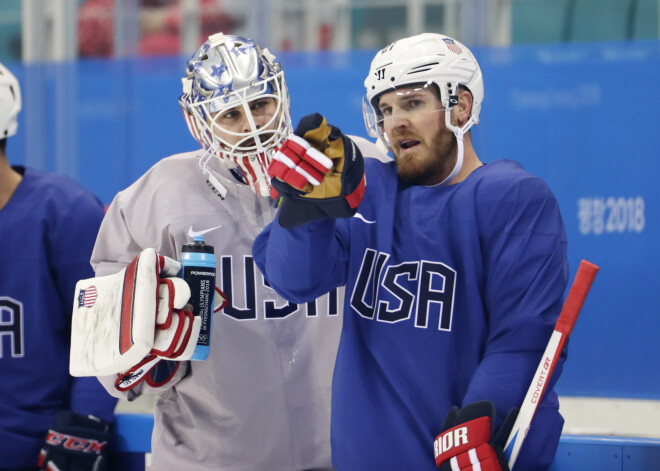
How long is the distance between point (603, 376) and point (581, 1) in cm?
135

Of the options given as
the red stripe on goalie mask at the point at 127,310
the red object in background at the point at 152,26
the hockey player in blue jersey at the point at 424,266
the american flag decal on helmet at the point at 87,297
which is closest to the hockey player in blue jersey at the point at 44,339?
the american flag decal on helmet at the point at 87,297

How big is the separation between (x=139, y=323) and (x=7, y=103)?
97 centimetres

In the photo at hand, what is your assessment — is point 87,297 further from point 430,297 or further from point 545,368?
point 545,368

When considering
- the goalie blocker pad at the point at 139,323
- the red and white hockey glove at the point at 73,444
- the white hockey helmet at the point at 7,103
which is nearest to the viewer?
the goalie blocker pad at the point at 139,323

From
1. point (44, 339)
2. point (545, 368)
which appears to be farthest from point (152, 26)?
point (545, 368)

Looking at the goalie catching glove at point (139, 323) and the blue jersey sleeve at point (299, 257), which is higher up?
the blue jersey sleeve at point (299, 257)

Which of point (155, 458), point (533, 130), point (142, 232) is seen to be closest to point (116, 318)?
point (142, 232)

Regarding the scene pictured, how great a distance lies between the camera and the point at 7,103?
225 centimetres

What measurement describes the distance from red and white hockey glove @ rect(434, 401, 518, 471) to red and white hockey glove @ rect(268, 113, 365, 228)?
36cm

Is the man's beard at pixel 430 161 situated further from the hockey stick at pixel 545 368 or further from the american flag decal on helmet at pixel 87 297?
the american flag decal on helmet at pixel 87 297

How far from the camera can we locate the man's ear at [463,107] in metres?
1.65

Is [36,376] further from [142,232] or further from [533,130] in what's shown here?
[533,130]

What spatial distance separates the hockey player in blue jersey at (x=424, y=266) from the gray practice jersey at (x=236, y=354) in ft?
1.06

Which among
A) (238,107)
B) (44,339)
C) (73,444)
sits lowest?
(73,444)
